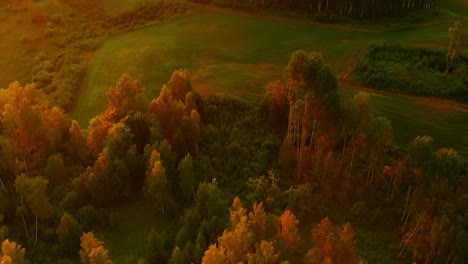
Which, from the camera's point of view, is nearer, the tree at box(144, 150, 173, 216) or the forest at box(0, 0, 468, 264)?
the forest at box(0, 0, 468, 264)

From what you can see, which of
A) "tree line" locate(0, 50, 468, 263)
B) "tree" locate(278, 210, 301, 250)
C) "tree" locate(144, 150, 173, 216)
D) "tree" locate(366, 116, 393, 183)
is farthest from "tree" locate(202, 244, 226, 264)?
"tree" locate(366, 116, 393, 183)

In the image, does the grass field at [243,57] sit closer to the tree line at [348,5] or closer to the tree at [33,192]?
the tree line at [348,5]

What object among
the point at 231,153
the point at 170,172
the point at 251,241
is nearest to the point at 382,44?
the point at 231,153

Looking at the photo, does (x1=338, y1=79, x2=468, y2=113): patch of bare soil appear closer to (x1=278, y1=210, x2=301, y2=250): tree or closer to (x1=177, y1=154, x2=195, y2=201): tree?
(x1=177, y1=154, x2=195, y2=201): tree

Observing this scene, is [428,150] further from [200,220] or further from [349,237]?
[200,220]

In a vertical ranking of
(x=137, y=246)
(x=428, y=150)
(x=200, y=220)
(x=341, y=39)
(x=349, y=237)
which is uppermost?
(x=341, y=39)

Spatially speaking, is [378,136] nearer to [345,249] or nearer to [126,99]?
[345,249]

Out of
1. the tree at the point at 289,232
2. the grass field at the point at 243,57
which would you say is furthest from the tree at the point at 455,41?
the tree at the point at 289,232

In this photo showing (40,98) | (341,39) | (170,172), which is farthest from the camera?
(341,39)
